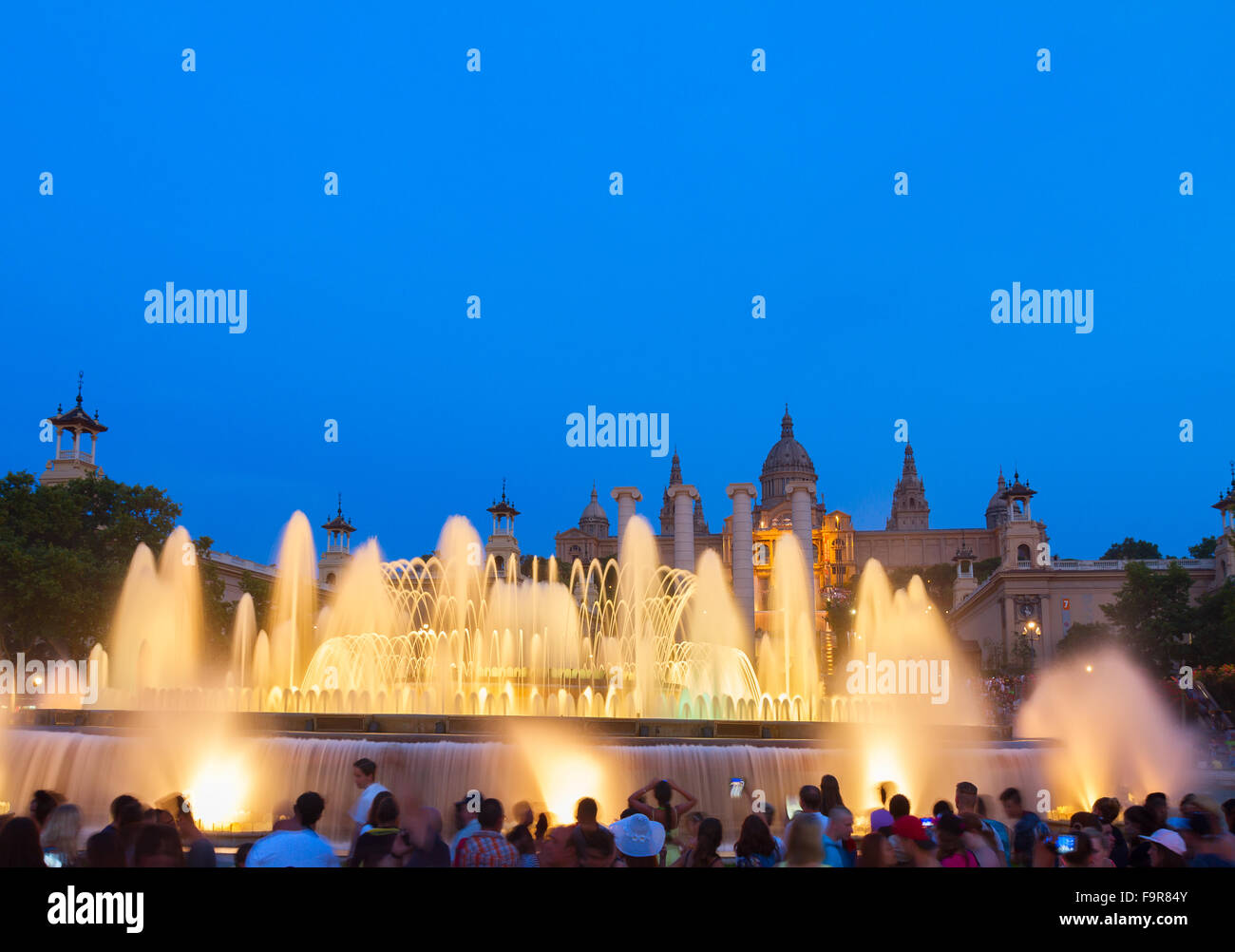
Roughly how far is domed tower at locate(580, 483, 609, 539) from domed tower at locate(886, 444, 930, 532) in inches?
2130

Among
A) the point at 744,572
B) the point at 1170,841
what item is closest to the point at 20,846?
the point at 1170,841

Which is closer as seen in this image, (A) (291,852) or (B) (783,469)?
(A) (291,852)

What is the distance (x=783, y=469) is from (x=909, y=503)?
104 ft

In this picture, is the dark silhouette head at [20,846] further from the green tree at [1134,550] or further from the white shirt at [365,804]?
→ the green tree at [1134,550]

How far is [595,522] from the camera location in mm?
171750

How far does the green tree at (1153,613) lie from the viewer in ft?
192

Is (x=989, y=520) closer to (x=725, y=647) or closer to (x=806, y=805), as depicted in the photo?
(x=725, y=647)

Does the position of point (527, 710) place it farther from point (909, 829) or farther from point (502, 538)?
point (502, 538)

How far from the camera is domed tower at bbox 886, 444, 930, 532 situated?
7441 inches

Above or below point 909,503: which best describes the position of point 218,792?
below

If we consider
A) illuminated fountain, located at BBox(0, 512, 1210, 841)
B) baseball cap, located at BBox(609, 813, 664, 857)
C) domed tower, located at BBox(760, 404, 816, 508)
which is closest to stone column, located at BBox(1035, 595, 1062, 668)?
illuminated fountain, located at BBox(0, 512, 1210, 841)

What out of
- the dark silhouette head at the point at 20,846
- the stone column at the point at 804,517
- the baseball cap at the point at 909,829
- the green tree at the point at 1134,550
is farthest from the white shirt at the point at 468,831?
the green tree at the point at 1134,550
